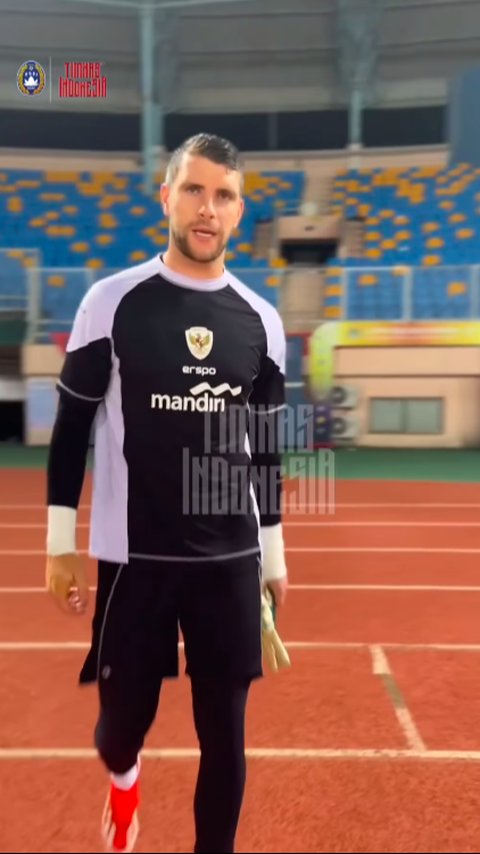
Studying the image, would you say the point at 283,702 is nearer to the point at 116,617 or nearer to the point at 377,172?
the point at 116,617

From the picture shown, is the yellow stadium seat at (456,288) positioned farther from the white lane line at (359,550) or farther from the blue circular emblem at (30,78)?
the blue circular emblem at (30,78)

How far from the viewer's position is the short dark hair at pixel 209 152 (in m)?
1.88

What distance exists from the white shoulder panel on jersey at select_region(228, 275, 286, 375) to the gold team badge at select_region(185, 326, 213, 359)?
0.59 feet

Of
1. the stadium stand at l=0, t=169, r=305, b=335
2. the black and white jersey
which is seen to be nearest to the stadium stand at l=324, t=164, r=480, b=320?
the stadium stand at l=0, t=169, r=305, b=335

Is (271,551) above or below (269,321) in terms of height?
below

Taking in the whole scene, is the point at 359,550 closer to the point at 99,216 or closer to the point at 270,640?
the point at 270,640

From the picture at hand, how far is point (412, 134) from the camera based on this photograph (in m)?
19.1

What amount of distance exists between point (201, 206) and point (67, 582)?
1011 mm

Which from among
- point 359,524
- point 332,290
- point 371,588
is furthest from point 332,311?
point 371,588

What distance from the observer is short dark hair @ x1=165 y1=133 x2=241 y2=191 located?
6.17 feet

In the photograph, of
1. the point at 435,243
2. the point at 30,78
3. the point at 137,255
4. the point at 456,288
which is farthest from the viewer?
the point at 30,78

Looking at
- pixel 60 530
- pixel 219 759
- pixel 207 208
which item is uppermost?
pixel 207 208

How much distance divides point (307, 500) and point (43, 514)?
2841 mm

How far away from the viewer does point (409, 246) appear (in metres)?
16.3
